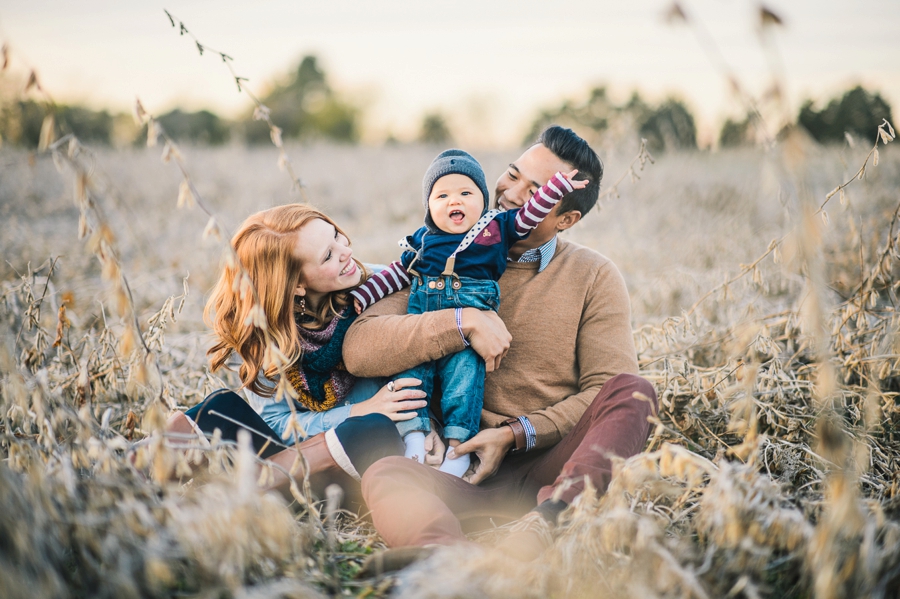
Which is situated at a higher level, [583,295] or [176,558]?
[583,295]

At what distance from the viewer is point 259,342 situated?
7.39ft

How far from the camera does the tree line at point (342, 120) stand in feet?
20.0

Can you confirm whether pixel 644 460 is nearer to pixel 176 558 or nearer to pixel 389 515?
pixel 389 515

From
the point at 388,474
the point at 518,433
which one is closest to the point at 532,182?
the point at 518,433

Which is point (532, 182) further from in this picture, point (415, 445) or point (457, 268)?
point (415, 445)

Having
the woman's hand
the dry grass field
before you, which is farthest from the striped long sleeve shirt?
the dry grass field

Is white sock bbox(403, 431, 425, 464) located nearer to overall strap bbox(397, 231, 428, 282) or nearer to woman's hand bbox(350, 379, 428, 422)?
woman's hand bbox(350, 379, 428, 422)

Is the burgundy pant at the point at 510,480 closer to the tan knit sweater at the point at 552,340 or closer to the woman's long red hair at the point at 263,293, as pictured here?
the tan knit sweater at the point at 552,340

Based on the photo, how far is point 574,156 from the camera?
2.40m

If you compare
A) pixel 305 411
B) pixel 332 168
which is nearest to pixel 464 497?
pixel 305 411

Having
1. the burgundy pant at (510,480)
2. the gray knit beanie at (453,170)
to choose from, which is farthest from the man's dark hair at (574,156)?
the burgundy pant at (510,480)

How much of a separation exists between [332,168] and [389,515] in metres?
9.99

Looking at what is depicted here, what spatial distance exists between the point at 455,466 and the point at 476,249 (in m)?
0.80

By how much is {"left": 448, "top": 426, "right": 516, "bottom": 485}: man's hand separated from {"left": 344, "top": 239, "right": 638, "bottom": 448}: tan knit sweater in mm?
120
